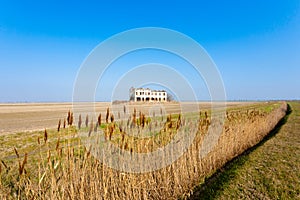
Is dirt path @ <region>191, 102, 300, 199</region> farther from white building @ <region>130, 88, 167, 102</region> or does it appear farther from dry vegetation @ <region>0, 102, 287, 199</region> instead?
white building @ <region>130, 88, 167, 102</region>

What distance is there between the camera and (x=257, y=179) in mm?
4375

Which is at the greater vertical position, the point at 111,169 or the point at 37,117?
the point at 111,169

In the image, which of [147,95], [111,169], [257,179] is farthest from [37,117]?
[257,179]

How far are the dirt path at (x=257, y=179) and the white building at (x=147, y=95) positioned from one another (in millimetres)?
2556

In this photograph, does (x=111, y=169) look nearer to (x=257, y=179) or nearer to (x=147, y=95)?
(x=147, y=95)

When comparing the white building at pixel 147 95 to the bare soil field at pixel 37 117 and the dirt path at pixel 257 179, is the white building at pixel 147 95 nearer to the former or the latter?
the bare soil field at pixel 37 117

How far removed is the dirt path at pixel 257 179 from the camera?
3715 mm

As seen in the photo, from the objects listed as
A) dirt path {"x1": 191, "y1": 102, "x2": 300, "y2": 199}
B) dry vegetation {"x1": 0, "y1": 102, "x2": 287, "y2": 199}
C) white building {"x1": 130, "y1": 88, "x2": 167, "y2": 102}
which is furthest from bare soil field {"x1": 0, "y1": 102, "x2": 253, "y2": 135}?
dirt path {"x1": 191, "y1": 102, "x2": 300, "y2": 199}

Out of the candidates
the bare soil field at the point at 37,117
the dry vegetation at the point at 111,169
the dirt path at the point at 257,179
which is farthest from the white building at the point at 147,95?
the dirt path at the point at 257,179

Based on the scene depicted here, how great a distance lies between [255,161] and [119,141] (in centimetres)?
457

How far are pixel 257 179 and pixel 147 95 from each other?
3.47 metres

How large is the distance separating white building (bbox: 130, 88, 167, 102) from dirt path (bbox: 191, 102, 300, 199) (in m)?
2.56

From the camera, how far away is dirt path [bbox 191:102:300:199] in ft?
→ 12.2

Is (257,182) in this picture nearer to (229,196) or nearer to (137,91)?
(229,196)
